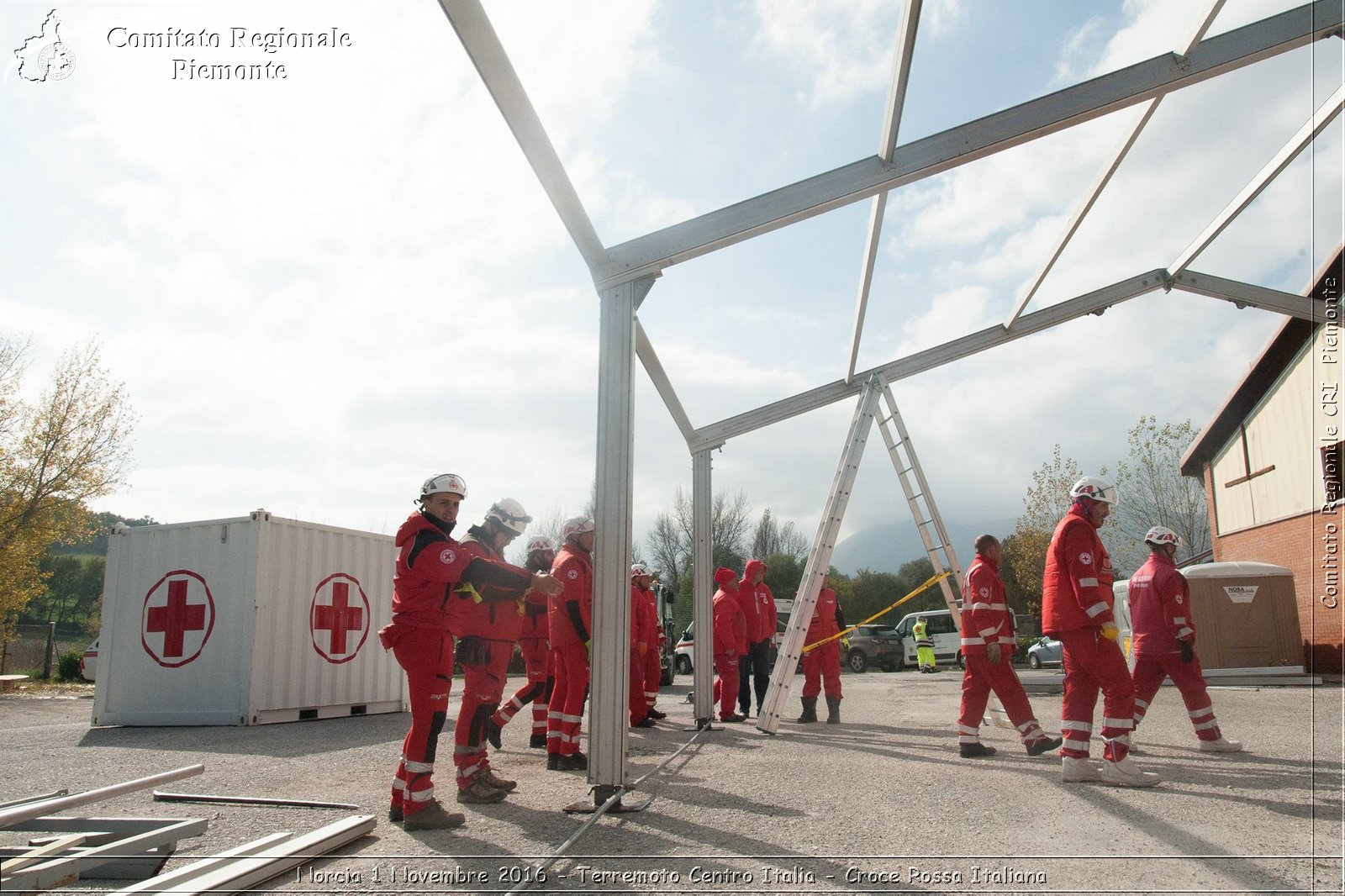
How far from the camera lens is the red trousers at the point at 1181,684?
23.1 feet

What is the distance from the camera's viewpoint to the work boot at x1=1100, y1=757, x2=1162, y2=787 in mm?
5457

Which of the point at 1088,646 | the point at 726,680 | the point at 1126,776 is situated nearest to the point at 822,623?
the point at 726,680

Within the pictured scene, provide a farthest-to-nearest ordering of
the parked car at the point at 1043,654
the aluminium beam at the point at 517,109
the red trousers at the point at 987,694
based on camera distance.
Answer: the parked car at the point at 1043,654 < the red trousers at the point at 987,694 < the aluminium beam at the point at 517,109

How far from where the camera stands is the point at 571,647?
21.9 ft

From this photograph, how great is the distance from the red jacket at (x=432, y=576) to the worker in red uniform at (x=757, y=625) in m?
6.50

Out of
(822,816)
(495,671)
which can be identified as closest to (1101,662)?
(822,816)

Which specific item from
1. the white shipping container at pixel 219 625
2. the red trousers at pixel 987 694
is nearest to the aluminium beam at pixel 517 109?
the red trousers at pixel 987 694

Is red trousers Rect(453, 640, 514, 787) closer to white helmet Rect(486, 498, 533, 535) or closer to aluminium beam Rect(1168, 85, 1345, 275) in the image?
white helmet Rect(486, 498, 533, 535)

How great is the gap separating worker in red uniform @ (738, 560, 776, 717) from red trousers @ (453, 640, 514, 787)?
597 cm

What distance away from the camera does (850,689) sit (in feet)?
58.6

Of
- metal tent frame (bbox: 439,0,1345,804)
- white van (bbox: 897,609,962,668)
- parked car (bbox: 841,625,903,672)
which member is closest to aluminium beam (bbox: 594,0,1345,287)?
metal tent frame (bbox: 439,0,1345,804)

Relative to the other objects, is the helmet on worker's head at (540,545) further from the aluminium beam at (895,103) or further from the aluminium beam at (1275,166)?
the aluminium beam at (1275,166)

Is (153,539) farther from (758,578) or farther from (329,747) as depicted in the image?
(758,578)

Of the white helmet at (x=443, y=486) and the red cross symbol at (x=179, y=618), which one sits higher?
the white helmet at (x=443, y=486)
